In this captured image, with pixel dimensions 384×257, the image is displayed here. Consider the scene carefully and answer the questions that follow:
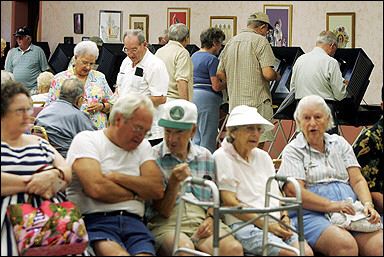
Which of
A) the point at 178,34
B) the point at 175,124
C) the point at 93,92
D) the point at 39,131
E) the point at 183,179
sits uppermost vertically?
the point at 178,34

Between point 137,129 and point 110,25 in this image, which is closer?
point 137,129

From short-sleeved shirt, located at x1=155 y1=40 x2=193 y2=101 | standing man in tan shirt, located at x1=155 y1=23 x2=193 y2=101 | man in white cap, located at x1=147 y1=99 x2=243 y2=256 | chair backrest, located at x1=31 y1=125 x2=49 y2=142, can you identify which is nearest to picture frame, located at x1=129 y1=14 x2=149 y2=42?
standing man in tan shirt, located at x1=155 y1=23 x2=193 y2=101

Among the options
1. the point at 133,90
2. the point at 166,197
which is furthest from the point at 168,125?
the point at 133,90

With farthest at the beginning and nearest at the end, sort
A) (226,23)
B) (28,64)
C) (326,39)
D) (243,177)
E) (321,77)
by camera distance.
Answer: (226,23), (28,64), (326,39), (321,77), (243,177)

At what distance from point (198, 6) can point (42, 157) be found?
357 inches

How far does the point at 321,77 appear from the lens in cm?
679

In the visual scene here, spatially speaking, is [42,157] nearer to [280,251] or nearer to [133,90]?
[280,251]

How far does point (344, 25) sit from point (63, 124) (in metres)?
7.89

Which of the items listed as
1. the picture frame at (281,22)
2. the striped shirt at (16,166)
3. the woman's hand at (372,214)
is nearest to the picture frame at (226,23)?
the picture frame at (281,22)

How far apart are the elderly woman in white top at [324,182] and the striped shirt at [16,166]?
1.30 m

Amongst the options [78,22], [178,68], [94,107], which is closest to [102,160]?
[94,107]

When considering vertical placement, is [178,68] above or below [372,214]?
above

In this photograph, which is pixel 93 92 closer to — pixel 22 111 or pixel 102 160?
pixel 102 160

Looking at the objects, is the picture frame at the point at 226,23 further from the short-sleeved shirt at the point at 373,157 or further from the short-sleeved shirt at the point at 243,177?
the short-sleeved shirt at the point at 243,177
